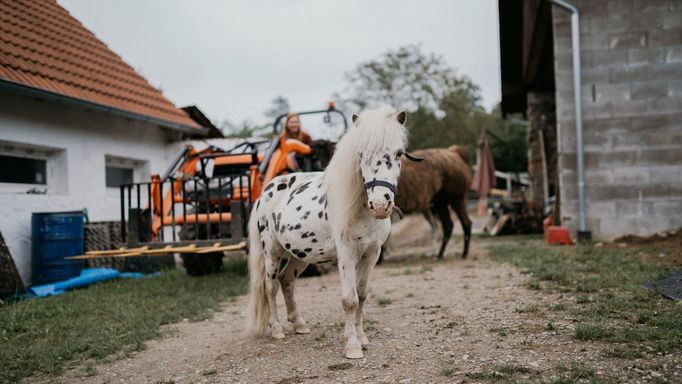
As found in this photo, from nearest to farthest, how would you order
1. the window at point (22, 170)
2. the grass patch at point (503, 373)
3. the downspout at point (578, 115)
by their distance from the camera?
the grass patch at point (503, 373) → the window at point (22, 170) → the downspout at point (578, 115)

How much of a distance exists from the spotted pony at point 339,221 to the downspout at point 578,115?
586cm

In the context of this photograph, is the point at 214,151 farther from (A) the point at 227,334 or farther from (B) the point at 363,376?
(B) the point at 363,376

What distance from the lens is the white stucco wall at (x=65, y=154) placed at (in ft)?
22.1

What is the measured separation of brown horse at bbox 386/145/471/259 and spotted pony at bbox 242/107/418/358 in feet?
12.4

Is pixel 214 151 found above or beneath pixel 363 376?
above

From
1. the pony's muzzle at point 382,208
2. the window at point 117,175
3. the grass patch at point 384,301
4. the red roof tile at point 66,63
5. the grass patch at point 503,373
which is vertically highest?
the red roof tile at point 66,63

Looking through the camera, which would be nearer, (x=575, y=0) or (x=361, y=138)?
(x=361, y=138)

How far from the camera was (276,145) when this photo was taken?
6.44m

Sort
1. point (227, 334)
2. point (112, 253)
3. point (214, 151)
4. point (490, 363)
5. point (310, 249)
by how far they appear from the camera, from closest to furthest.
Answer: point (490, 363) < point (310, 249) < point (227, 334) < point (112, 253) < point (214, 151)

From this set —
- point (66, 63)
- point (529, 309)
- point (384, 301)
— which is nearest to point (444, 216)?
point (384, 301)

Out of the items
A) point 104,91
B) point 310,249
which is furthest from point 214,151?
point 310,249

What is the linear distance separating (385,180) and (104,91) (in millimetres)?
7257

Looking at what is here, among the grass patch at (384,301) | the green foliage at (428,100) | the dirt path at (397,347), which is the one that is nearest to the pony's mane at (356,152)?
the dirt path at (397,347)

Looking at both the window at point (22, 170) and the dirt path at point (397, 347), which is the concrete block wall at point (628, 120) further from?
the window at point (22, 170)
